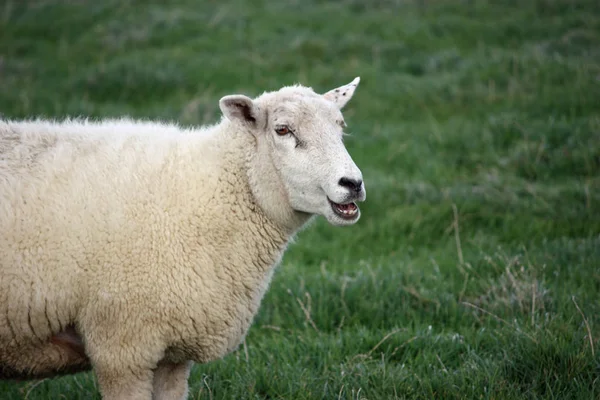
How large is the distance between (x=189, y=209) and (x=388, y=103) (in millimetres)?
6173

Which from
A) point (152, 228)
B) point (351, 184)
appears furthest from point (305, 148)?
point (152, 228)

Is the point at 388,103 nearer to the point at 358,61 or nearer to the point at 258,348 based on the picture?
the point at 358,61

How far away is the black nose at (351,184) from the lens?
12.0ft

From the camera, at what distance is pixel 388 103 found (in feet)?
31.4

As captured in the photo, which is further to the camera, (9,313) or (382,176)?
(382,176)

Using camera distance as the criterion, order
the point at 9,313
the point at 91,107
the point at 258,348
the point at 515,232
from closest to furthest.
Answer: the point at 9,313
the point at 258,348
the point at 515,232
the point at 91,107

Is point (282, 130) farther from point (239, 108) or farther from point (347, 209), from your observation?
point (347, 209)

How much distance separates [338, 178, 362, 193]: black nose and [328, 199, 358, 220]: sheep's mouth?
15 centimetres

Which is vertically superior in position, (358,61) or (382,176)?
(358,61)

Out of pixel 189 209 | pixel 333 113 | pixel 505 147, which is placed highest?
pixel 333 113

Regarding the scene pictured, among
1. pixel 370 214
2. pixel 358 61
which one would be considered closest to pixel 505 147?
pixel 370 214

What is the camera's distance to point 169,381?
3.99 metres

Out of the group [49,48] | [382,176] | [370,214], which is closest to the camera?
[370,214]

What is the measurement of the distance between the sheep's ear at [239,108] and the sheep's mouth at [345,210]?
2.39ft
